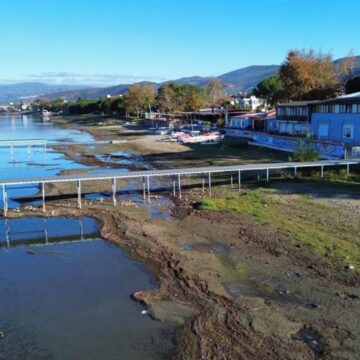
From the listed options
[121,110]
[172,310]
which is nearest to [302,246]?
[172,310]

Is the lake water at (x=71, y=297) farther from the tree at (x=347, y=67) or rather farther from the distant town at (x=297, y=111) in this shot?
the tree at (x=347, y=67)

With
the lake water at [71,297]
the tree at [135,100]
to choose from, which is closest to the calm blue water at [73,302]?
the lake water at [71,297]

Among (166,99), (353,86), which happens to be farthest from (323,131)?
(166,99)

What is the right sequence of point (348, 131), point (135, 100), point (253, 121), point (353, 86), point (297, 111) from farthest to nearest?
point (135, 100) → point (253, 121) → point (353, 86) → point (297, 111) → point (348, 131)

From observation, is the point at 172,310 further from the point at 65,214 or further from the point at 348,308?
the point at 65,214

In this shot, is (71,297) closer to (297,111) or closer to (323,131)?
(323,131)

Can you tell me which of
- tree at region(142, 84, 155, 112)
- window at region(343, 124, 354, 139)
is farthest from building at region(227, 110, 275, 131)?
tree at region(142, 84, 155, 112)

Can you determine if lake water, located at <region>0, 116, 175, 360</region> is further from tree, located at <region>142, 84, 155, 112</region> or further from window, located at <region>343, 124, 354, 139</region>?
tree, located at <region>142, 84, 155, 112</region>
